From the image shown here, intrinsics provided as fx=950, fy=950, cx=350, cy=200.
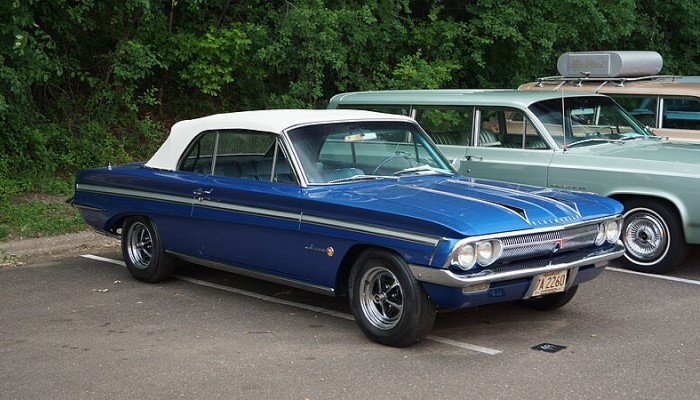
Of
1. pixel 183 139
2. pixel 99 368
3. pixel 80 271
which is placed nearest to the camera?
pixel 99 368

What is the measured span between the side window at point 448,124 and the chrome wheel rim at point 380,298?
3.88 meters

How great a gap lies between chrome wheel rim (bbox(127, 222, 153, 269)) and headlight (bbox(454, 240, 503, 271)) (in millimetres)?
3491

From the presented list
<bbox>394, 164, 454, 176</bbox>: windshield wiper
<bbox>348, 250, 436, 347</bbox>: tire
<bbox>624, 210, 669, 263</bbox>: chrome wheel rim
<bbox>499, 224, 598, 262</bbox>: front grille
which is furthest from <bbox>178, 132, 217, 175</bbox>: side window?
<bbox>624, 210, 669, 263</bbox>: chrome wheel rim

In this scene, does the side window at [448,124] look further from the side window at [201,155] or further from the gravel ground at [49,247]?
the gravel ground at [49,247]

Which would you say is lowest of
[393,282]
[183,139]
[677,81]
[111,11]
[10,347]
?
[10,347]

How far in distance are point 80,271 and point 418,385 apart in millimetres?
4588

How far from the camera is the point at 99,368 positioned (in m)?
5.92

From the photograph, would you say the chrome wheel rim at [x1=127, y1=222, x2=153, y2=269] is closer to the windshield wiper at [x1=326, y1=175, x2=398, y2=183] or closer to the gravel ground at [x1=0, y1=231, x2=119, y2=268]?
the gravel ground at [x1=0, y1=231, x2=119, y2=268]

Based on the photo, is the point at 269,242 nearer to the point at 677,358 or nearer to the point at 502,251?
the point at 502,251

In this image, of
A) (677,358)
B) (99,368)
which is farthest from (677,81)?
(99,368)

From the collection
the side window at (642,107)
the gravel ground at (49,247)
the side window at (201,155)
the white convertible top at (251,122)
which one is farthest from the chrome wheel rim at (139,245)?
the side window at (642,107)

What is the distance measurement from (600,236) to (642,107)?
498 centimetres

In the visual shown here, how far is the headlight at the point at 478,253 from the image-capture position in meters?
5.84

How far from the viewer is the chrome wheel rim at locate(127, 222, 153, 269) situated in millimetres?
8375
